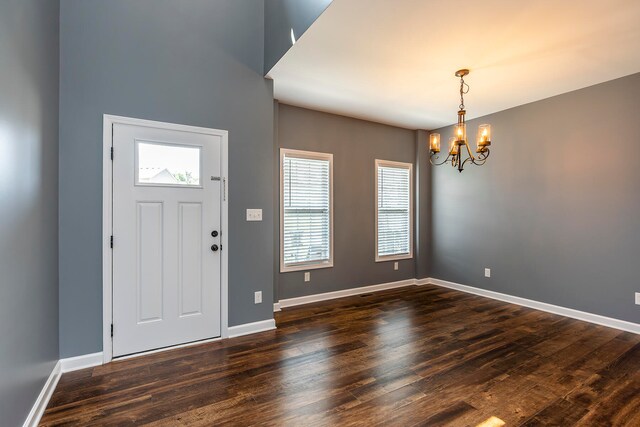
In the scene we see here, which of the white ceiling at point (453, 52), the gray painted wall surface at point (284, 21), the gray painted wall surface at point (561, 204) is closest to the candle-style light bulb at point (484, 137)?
the white ceiling at point (453, 52)

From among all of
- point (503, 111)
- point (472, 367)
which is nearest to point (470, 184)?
point (503, 111)

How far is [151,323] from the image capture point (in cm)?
278

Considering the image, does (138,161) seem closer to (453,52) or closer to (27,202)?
(27,202)

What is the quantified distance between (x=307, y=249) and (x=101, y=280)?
241 centimetres

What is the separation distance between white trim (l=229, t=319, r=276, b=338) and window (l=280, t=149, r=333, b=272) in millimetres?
884

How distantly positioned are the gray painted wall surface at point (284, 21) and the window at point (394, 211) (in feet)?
8.11

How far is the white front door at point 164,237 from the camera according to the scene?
267cm

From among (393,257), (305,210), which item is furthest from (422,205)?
(305,210)

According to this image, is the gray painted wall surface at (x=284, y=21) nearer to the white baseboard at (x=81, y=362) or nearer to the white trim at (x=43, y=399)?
the white baseboard at (x=81, y=362)

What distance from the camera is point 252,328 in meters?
3.22

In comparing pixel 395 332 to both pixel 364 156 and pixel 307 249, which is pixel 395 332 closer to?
pixel 307 249

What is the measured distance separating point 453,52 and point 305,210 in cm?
253

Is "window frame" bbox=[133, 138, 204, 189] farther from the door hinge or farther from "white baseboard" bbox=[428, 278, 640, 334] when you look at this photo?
"white baseboard" bbox=[428, 278, 640, 334]

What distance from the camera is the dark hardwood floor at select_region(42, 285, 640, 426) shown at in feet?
6.26
